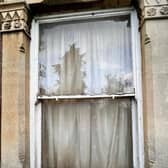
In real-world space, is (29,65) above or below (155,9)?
below

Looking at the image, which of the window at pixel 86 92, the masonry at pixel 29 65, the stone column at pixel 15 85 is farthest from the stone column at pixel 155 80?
the stone column at pixel 15 85

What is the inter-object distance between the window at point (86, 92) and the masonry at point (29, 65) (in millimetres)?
97

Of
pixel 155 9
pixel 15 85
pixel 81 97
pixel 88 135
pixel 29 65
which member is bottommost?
pixel 88 135

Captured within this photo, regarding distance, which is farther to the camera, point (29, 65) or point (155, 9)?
point (29, 65)

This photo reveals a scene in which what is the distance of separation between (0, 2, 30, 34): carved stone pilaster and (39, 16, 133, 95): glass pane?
242 millimetres

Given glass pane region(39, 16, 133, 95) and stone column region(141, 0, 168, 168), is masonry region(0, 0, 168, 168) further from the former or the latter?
glass pane region(39, 16, 133, 95)

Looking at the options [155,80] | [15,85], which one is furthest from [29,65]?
[155,80]

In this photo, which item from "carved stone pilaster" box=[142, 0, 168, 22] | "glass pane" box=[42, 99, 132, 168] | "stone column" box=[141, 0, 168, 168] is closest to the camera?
"stone column" box=[141, 0, 168, 168]

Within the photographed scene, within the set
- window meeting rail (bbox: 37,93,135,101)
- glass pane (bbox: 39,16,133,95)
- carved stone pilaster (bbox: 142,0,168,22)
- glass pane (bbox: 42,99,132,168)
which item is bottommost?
glass pane (bbox: 42,99,132,168)

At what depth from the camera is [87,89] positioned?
7.52ft

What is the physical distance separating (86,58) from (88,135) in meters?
0.68

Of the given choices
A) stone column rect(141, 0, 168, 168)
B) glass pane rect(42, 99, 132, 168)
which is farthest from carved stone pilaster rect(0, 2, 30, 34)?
stone column rect(141, 0, 168, 168)

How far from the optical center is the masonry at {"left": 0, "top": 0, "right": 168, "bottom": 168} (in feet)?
6.42

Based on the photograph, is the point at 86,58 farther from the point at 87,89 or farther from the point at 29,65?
the point at 29,65
